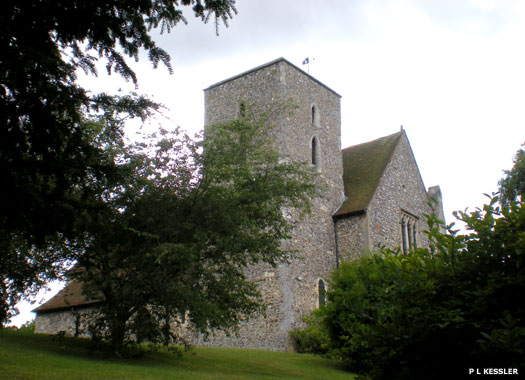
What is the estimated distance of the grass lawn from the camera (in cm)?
967

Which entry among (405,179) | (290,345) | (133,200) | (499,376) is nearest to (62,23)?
(499,376)

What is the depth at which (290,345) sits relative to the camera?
58.9 feet

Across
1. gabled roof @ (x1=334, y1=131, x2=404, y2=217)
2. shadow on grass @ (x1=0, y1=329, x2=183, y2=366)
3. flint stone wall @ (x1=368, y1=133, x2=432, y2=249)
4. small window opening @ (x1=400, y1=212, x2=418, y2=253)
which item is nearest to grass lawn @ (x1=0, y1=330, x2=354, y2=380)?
shadow on grass @ (x1=0, y1=329, x2=183, y2=366)

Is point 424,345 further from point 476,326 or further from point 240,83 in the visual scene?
point 240,83

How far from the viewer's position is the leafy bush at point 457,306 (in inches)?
169

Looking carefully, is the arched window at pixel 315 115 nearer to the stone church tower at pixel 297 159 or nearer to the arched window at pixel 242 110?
the stone church tower at pixel 297 159

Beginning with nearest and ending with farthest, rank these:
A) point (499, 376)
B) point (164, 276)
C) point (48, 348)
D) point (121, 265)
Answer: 1. point (499, 376)
2. point (164, 276)
3. point (121, 265)
4. point (48, 348)

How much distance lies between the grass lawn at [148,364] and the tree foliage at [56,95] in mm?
5031

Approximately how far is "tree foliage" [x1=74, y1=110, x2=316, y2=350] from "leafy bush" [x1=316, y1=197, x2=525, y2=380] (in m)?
6.55

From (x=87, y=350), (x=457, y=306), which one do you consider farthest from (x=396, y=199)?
(x=457, y=306)

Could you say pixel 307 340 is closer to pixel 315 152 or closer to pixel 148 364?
pixel 148 364

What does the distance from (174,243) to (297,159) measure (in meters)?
10.4

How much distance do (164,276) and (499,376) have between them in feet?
27.5

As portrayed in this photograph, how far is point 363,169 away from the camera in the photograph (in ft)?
78.2
